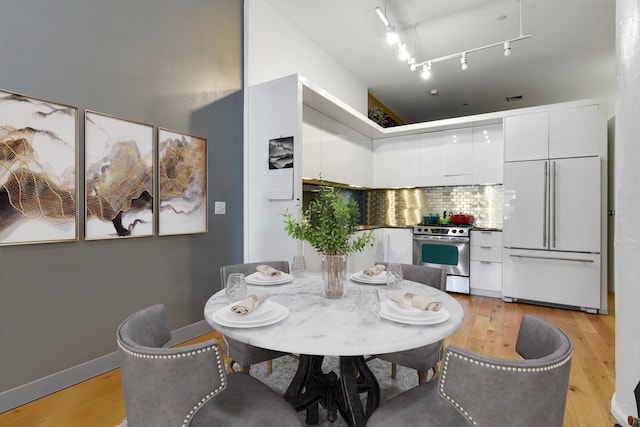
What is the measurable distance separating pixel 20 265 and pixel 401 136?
185 inches

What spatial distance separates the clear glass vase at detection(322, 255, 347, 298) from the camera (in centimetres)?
143

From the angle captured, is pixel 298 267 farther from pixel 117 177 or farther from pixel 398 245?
pixel 398 245

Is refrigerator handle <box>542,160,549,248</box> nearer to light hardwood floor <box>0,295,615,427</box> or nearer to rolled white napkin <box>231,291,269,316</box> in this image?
light hardwood floor <box>0,295,615,427</box>

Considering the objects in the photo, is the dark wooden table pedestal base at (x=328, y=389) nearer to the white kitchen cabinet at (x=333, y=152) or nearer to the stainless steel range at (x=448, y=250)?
the white kitchen cabinet at (x=333, y=152)

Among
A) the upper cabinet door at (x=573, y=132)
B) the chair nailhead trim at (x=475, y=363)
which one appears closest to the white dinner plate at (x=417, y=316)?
the chair nailhead trim at (x=475, y=363)

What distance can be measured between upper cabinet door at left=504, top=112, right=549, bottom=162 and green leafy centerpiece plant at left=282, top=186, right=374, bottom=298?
3506 mm

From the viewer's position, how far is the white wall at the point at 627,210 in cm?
167

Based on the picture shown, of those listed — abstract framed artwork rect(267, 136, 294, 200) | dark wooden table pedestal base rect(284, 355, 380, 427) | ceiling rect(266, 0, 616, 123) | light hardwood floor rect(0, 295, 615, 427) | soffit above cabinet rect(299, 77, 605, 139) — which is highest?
ceiling rect(266, 0, 616, 123)

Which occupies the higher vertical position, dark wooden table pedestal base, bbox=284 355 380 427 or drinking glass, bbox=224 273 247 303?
drinking glass, bbox=224 273 247 303

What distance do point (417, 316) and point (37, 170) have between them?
2.19 metres

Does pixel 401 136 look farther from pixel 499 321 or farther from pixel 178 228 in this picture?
pixel 178 228

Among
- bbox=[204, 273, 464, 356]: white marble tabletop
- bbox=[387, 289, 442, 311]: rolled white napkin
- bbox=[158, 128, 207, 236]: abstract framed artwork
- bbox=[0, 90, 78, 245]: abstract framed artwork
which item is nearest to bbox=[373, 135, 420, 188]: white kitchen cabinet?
bbox=[158, 128, 207, 236]: abstract framed artwork

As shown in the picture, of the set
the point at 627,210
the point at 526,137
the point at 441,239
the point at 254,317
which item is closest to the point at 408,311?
the point at 254,317

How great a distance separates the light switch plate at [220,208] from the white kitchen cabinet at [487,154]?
3.47 metres
